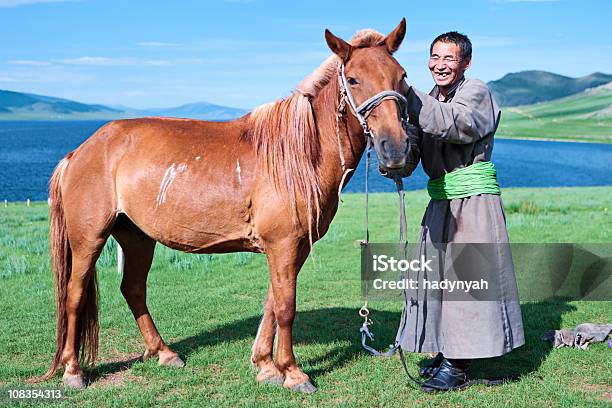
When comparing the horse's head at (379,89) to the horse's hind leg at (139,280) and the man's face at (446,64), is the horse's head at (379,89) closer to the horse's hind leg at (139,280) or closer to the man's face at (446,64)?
the man's face at (446,64)

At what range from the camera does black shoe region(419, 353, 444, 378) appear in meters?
4.62

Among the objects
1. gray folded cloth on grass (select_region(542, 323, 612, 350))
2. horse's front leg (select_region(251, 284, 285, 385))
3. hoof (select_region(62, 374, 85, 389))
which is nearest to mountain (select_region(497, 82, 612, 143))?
gray folded cloth on grass (select_region(542, 323, 612, 350))

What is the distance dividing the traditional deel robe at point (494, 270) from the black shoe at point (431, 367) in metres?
0.44

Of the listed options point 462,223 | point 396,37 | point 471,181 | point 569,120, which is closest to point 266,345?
point 462,223

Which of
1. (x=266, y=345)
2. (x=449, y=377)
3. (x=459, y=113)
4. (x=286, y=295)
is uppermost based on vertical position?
(x=459, y=113)

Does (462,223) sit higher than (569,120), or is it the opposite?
(569,120)

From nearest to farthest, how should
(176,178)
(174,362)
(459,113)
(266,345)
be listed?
1. (459,113)
2. (176,178)
3. (266,345)
4. (174,362)

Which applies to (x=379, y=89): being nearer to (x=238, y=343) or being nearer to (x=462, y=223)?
(x=462, y=223)

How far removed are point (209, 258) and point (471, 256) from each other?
586cm

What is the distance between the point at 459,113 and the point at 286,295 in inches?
71.6

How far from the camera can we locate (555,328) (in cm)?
582

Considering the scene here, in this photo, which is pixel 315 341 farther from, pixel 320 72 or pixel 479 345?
pixel 320 72

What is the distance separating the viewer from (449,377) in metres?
4.32

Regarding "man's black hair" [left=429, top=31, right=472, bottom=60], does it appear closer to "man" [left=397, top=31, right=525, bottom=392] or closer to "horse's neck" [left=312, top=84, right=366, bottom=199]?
"man" [left=397, top=31, right=525, bottom=392]
